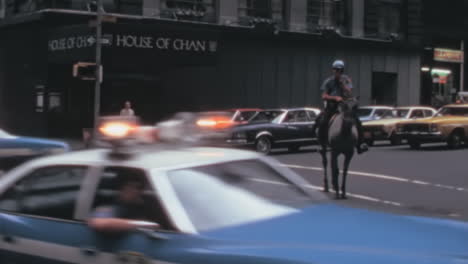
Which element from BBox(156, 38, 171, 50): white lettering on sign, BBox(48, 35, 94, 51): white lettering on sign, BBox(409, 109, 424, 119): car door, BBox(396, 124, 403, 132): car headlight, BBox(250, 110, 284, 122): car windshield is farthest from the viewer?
BBox(156, 38, 171, 50): white lettering on sign

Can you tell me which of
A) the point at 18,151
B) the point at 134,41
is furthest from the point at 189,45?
the point at 18,151

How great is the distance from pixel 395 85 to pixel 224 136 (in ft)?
117

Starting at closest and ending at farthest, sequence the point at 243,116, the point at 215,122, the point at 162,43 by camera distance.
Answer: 1. the point at 215,122
2. the point at 243,116
3. the point at 162,43

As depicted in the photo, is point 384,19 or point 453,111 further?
point 384,19

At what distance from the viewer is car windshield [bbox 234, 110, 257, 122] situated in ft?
79.4

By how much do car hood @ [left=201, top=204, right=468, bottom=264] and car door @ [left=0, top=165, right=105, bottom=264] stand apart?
1057 mm

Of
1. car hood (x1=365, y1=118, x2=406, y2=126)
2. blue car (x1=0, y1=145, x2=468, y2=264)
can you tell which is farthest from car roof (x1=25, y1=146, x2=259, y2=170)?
car hood (x1=365, y1=118, x2=406, y2=126)

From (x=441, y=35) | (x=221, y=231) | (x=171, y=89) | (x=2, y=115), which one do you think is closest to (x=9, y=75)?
(x=2, y=115)

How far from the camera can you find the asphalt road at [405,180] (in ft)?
37.4

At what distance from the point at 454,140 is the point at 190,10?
536 inches

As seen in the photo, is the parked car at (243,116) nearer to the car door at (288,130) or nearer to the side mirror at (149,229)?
the car door at (288,130)

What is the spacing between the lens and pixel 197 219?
4.44 meters

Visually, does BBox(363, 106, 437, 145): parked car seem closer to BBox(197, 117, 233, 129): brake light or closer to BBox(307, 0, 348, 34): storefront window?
BBox(307, 0, 348, 34): storefront window

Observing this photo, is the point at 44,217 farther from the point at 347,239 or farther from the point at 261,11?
the point at 261,11
